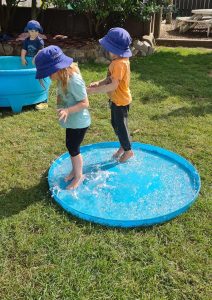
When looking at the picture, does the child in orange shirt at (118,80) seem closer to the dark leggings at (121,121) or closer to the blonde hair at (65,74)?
the dark leggings at (121,121)

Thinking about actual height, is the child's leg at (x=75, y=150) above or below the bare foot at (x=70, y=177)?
above

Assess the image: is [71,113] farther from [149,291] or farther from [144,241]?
[149,291]

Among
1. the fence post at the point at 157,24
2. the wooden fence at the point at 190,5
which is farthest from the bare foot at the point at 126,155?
the wooden fence at the point at 190,5

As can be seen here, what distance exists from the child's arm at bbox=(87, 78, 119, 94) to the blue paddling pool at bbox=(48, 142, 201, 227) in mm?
875

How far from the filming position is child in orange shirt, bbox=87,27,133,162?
329cm

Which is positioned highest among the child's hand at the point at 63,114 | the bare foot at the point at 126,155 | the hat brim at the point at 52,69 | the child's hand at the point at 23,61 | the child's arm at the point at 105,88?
the hat brim at the point at 52,69

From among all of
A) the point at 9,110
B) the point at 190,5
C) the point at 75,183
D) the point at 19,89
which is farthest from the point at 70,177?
the point at 190,5

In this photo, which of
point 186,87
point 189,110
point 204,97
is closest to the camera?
point 189,110

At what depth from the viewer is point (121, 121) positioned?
12.1 ft

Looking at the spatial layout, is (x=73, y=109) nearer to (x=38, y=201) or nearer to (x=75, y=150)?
(x=75, y=150)

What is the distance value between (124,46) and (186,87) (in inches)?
129

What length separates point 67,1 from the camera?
761 centimetres

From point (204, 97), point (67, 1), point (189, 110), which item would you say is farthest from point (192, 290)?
point (67, 1)

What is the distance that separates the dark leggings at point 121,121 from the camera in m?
3.65
